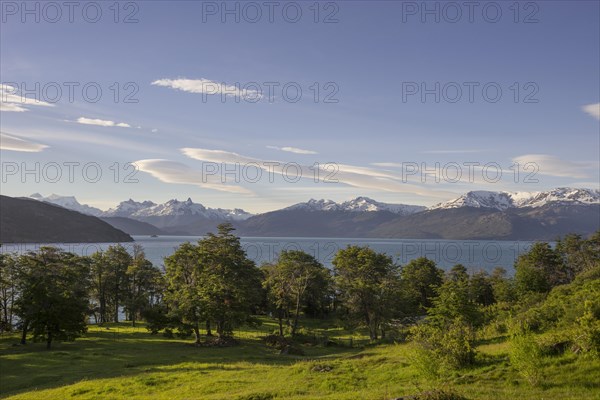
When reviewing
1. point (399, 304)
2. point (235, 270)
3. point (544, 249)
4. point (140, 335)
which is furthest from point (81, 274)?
point (544, 249)

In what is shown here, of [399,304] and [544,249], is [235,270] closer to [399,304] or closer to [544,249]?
[399,304]

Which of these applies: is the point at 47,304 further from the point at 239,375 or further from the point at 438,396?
the point at 438,396

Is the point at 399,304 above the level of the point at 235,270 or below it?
below

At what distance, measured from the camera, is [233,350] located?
2195 inches

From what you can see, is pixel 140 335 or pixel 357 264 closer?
pixel 140 335

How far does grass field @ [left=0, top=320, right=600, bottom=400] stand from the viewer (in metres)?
23.8

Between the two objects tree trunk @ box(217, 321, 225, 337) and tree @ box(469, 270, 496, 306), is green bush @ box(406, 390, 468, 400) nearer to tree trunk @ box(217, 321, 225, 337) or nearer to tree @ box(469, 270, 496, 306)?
tree trunk @ box(217, 321, 225, 337)

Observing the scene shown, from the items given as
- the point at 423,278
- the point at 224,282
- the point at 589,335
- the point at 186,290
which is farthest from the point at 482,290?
the point at 589,335

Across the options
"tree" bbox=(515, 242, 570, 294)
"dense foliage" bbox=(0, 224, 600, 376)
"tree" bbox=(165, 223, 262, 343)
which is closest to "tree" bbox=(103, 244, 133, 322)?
"dense foliage" bbox=(0, 224, 600, 376)

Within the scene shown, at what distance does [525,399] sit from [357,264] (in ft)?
183

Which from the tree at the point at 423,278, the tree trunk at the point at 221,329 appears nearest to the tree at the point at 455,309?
the tree trunk at the point at 221,329

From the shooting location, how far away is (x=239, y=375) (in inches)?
1441

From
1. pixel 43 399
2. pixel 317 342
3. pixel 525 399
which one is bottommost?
pixel 317 342

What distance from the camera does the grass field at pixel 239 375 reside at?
78.0 feet
